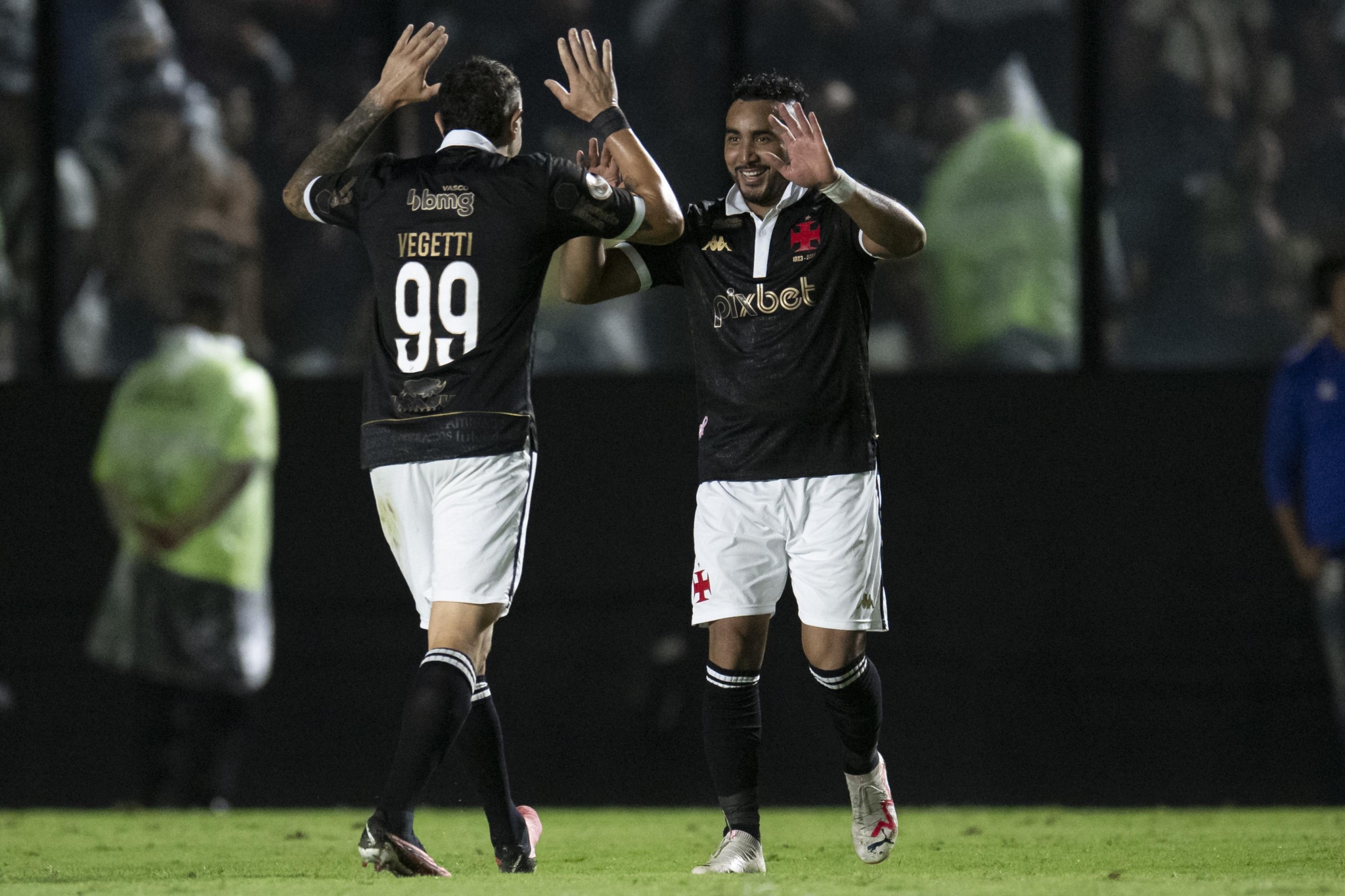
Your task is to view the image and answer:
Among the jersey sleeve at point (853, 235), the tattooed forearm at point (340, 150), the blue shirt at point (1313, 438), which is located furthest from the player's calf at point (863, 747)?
the blue shirt at point (1313, 438)

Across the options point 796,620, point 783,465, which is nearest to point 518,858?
point 783,465

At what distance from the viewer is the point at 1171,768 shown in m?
8.40

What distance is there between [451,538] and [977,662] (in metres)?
4.20

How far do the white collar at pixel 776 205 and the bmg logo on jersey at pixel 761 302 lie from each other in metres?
0.23

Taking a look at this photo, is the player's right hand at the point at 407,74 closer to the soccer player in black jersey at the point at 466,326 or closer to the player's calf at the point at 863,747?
the soccer player in black jersey at the point at 466,326

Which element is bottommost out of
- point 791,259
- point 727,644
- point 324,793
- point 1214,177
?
point 324,793

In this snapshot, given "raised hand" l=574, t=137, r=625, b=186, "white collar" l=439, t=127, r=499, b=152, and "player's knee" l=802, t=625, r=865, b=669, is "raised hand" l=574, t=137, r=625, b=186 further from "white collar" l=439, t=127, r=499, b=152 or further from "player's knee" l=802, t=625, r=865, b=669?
"player's knee" l=802, t=625, r=865, b=669

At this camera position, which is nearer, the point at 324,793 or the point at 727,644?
the point at 727,644

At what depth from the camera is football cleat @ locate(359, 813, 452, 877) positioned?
453cm

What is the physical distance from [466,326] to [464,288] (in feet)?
0.32

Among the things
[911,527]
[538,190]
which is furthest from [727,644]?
[911,527]

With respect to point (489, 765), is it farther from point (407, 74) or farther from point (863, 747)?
point (407, 74)

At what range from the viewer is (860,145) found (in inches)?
345

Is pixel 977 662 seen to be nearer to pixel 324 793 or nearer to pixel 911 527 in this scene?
pixel 911 527
